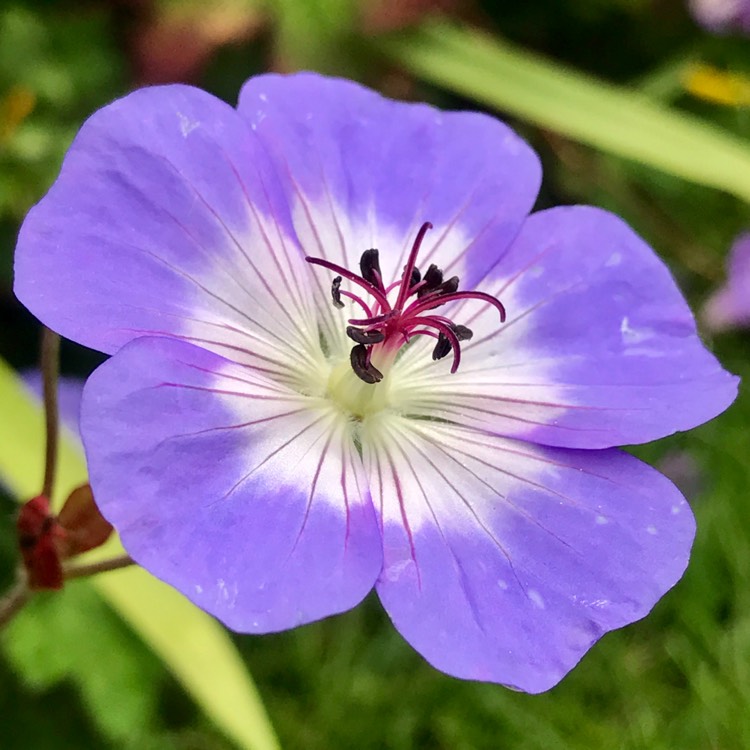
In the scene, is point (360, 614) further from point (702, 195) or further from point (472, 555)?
point (702, 195)

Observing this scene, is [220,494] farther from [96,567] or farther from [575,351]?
[575,351]

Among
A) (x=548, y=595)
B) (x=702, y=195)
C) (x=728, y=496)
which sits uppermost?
(x=548, y=595)

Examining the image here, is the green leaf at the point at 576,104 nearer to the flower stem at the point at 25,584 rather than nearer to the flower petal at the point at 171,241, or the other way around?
the flower petal at the point at 171,241

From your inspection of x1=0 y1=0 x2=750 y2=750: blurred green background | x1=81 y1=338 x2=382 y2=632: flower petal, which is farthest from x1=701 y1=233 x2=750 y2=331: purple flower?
x1=81 y1=338 x2=382 y2=632: flower petal

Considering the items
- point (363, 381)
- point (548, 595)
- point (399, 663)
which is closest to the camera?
point (548, 595)

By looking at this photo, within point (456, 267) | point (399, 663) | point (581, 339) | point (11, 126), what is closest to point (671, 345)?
point (581, 339)

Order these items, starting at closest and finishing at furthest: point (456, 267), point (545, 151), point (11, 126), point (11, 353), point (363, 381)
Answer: point (363, 381), point (456, 267), point (11, 126), point (11, 353), point (545, 151)

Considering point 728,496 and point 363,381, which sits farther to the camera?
point 728,496

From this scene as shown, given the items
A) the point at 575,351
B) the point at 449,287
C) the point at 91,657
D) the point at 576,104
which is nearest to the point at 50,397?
the point at 449,287
